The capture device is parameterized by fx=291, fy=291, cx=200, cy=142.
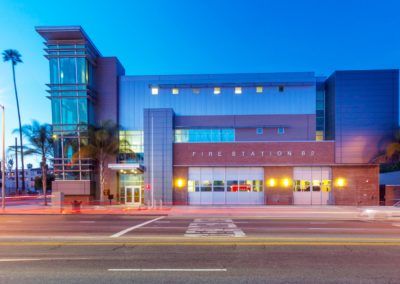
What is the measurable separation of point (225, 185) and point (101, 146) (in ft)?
46.3

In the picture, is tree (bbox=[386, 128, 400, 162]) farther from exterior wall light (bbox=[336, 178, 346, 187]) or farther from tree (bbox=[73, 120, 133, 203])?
tree (bbox=[73, 120, 133, 203])

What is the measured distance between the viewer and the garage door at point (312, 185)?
103ft

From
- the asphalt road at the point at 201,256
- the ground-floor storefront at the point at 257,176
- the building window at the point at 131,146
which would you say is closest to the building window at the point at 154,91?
the building window at the point at 131,146

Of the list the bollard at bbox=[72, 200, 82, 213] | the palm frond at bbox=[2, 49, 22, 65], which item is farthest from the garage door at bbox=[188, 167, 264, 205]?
the palm frond at bbox=[2, 49, 22, 65]

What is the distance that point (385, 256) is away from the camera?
9.66 meters

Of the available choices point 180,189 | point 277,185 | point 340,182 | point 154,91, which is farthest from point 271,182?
point 154,91

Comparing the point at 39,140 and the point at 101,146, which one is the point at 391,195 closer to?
the point at 101,146

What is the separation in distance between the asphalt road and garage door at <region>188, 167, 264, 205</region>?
16943 millimetres

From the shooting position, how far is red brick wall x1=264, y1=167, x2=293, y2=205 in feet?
103

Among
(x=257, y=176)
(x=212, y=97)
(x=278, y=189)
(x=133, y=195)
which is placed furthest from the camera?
(x=212, y=97)

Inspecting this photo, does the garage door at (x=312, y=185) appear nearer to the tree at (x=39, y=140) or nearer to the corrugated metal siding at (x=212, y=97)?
the corrugated metal siding at (x=212, y=97)

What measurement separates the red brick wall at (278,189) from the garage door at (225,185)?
622 millimetres

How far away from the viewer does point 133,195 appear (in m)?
33.9

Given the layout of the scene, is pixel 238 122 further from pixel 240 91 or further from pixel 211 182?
pixel 211 182
